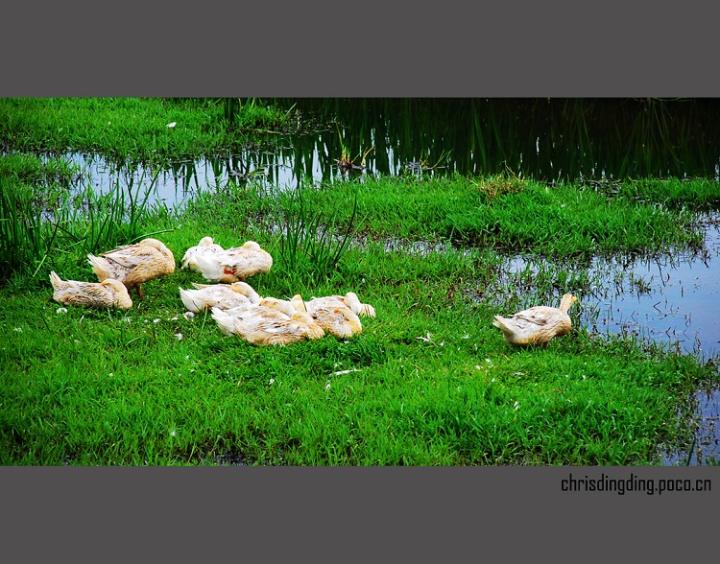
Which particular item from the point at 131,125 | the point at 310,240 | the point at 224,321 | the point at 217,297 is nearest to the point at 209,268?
the point at 217,297

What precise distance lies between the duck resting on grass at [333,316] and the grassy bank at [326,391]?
0.33 ft

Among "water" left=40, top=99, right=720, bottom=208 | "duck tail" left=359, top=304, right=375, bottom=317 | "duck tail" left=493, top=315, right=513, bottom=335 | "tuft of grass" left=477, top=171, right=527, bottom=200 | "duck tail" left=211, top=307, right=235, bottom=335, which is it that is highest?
"water" left=40, top=99, right=720, bottom=208

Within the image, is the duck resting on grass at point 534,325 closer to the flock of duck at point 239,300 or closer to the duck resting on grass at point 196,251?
the flock of duck at point 239,300

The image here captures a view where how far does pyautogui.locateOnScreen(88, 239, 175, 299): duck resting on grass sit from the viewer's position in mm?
6547

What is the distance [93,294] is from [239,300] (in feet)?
2.95

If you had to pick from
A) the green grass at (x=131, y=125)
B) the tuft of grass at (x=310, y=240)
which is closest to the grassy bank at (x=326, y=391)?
the tuft of grass at (x=310, y=240)

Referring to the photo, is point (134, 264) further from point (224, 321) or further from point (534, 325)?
point (534, 325)

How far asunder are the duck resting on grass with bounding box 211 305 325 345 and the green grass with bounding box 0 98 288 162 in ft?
7.34

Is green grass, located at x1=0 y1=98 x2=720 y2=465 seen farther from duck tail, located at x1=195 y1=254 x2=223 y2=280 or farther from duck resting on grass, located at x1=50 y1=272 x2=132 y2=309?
duck tail, located at x1=195 y1=254 x2=223 y2=280

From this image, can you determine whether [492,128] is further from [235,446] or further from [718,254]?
[235,446]

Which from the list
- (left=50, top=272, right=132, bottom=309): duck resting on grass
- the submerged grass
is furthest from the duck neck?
the submerged grass

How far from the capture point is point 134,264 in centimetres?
656

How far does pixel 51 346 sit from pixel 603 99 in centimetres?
431

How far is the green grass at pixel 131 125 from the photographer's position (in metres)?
7.30
